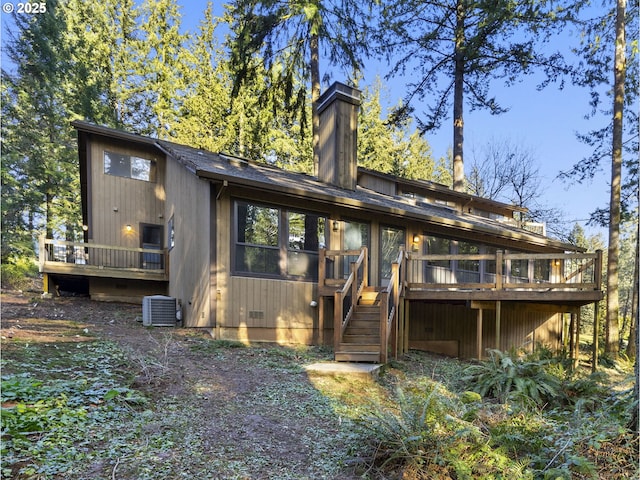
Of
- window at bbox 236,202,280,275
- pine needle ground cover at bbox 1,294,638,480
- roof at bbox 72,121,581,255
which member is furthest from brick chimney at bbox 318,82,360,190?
pine needle ground cover at bbox 1,294,638,480

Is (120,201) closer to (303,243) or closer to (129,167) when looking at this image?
(129,167)

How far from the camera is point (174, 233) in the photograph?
11242 millimetres

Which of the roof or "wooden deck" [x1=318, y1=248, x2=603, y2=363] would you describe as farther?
the roof

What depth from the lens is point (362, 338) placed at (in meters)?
6.77

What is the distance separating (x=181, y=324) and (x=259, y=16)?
401 inches

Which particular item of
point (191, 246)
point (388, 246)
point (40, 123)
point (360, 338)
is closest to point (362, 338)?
point (360, 338)

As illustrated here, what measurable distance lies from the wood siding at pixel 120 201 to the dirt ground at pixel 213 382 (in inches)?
164

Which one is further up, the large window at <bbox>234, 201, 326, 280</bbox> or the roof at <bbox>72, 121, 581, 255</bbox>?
the roof at <bbox>72, 121, 581, 255</bbox>

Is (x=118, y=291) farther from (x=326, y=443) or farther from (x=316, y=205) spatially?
(x=326, y=443)

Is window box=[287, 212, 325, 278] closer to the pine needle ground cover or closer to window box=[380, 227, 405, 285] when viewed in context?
window box=[380, 227, 405, 285]

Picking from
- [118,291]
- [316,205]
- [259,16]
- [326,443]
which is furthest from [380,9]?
[326,443]

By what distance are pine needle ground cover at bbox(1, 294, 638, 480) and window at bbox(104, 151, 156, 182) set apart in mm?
8360

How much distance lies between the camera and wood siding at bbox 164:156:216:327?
8078 millimetres

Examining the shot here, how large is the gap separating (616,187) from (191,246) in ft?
40.6
